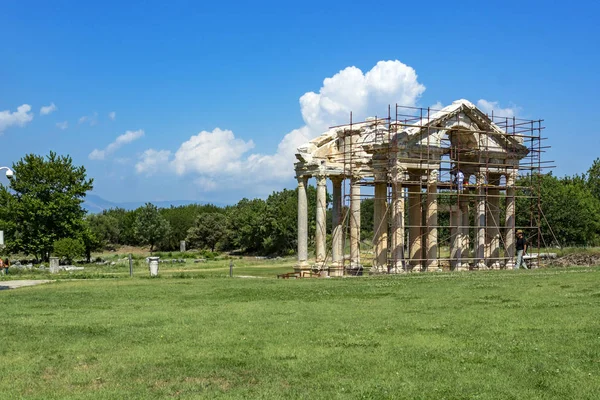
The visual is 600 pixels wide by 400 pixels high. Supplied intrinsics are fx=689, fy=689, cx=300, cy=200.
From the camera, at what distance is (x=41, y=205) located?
69.8m

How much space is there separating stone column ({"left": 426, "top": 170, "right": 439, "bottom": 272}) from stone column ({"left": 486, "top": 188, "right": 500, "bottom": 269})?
12.9ft

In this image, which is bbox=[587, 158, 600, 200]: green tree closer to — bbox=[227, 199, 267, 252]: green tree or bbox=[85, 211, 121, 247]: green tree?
bbox=[227, 199, 267, 252]: green tree

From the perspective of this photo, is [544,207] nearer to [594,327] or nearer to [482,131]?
[482,131]

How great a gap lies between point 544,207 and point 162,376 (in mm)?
59846

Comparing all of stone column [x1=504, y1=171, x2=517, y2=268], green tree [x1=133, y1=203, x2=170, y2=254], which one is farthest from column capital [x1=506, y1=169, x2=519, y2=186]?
green tree [x1=133, y1=203, x2=170, y2=254]

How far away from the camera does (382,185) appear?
40.5 m

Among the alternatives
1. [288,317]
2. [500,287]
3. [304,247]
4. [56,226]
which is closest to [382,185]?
[304,247]

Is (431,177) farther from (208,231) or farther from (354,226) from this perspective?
(208,231)

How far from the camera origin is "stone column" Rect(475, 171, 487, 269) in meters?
40.6

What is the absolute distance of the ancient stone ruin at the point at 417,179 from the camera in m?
38.0

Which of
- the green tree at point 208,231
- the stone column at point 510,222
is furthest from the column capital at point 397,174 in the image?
the green tree at point 208,231

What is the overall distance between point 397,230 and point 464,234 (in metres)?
6.00

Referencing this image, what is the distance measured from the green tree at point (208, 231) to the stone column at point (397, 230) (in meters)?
82.4

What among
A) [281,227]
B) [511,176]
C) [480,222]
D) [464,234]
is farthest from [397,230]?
[281,227]
